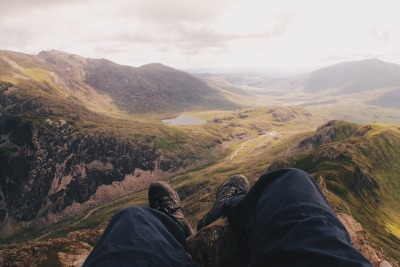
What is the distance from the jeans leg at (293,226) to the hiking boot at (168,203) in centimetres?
422

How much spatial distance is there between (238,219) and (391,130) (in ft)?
533

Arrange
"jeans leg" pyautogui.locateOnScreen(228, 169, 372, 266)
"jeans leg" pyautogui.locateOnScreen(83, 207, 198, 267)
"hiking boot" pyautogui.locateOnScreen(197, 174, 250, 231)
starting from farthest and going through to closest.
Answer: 1. "hiking boot" pyautogui.locateOnScreen(197, 174, 250, 231)
2. "jeans leg" pyautogui.locateOnScreen(83, 207, 198, 267)
3. "jeans leg" pyautogui.locateOnScreen(228, 169, 372, 266)

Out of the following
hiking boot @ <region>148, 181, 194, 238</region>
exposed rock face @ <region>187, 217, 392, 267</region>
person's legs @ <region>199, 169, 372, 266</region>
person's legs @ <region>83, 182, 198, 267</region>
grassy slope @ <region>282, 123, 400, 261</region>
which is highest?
person's legs @ <region>199, 169, 372, 266</region>

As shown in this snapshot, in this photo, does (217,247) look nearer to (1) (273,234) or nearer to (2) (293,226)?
(1) (273,234)

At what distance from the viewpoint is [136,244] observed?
6.20 m

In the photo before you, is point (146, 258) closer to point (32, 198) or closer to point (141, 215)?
point (141, 215)

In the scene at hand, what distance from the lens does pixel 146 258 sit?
591 cm

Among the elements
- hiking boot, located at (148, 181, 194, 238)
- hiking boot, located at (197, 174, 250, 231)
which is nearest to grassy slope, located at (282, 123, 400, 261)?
hiking boot, located at (197, 174, 250, 231)

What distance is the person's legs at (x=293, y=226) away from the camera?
194 inches

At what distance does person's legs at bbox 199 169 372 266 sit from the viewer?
16.2 ft

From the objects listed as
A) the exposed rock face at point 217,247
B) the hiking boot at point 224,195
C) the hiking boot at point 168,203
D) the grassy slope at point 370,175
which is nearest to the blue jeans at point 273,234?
the exposed rock face at point 217,247

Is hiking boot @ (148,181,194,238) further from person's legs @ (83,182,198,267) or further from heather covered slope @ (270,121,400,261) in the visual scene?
heather covered slope @ (270,121,400,261)

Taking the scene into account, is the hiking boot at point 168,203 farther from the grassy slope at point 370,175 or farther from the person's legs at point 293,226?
the grassy slope at point 370,175

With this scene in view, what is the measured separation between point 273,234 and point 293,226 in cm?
39
